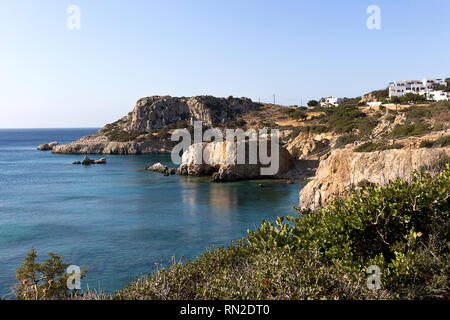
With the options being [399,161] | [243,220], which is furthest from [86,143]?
[399,161]

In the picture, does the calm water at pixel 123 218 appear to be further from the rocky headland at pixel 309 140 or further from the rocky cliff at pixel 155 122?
the rocky cliff at pixel 155 122

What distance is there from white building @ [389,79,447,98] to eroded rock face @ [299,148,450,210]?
265ft

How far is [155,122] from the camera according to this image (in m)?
111

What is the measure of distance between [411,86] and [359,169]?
293ft

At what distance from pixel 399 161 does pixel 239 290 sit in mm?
19037

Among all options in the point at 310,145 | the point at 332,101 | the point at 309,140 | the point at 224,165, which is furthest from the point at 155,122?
the point at 224,165

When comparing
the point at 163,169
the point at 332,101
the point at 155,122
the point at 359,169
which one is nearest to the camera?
the point at 359,169

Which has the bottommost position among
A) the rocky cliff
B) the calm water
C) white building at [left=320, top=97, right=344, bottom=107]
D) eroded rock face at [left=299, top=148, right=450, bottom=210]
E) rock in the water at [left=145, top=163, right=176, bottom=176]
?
the calm water

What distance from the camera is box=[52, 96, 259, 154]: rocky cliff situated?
94.1 m

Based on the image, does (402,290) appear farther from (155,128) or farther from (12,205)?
(155,128)

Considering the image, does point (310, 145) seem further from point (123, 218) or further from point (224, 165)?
point (123, 218)

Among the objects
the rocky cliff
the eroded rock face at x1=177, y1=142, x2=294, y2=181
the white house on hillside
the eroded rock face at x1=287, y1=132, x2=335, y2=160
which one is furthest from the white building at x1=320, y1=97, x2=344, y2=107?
the eroded rock face at x1=177, y1=142, x2=294, y2=181

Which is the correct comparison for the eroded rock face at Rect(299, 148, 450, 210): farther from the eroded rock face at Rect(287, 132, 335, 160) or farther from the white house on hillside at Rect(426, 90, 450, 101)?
the white house on hillside at Rect(426, 90, 450, 101)

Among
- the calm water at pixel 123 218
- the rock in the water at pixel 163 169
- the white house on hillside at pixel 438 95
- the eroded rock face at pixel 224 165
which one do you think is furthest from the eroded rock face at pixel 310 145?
the white house on hillside at pixel 438 95
